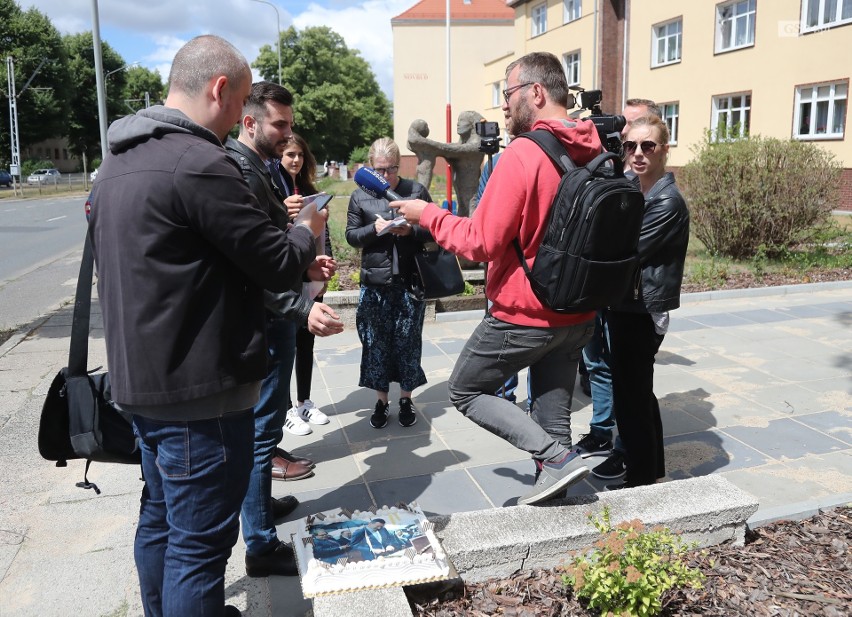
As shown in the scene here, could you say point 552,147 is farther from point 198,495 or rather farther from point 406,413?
point 406,413

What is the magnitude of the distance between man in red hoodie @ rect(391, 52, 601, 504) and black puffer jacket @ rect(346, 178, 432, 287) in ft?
5.18

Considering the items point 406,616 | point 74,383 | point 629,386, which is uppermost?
point 74,383

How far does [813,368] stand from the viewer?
5.89m

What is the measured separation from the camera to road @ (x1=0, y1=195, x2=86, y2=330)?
32.1 feet

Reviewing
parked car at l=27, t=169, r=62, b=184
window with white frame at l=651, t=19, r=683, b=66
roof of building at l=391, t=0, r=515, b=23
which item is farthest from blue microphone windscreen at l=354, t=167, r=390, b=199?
parked car at l=27, t=169, r=62, b=184

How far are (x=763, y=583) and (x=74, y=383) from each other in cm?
265

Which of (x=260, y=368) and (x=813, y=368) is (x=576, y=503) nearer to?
(x=260, y=368)

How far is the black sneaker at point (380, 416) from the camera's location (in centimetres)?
480

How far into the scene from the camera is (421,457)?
428 cm

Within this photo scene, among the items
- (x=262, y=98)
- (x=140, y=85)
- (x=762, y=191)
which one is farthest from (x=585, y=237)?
(x=140, y=85)

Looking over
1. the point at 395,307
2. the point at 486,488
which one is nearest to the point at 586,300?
the point at 486,488

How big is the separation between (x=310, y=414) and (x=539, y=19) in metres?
37.3

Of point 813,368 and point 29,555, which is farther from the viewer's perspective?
point 813,368

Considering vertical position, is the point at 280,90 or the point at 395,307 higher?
the point at 280,90
